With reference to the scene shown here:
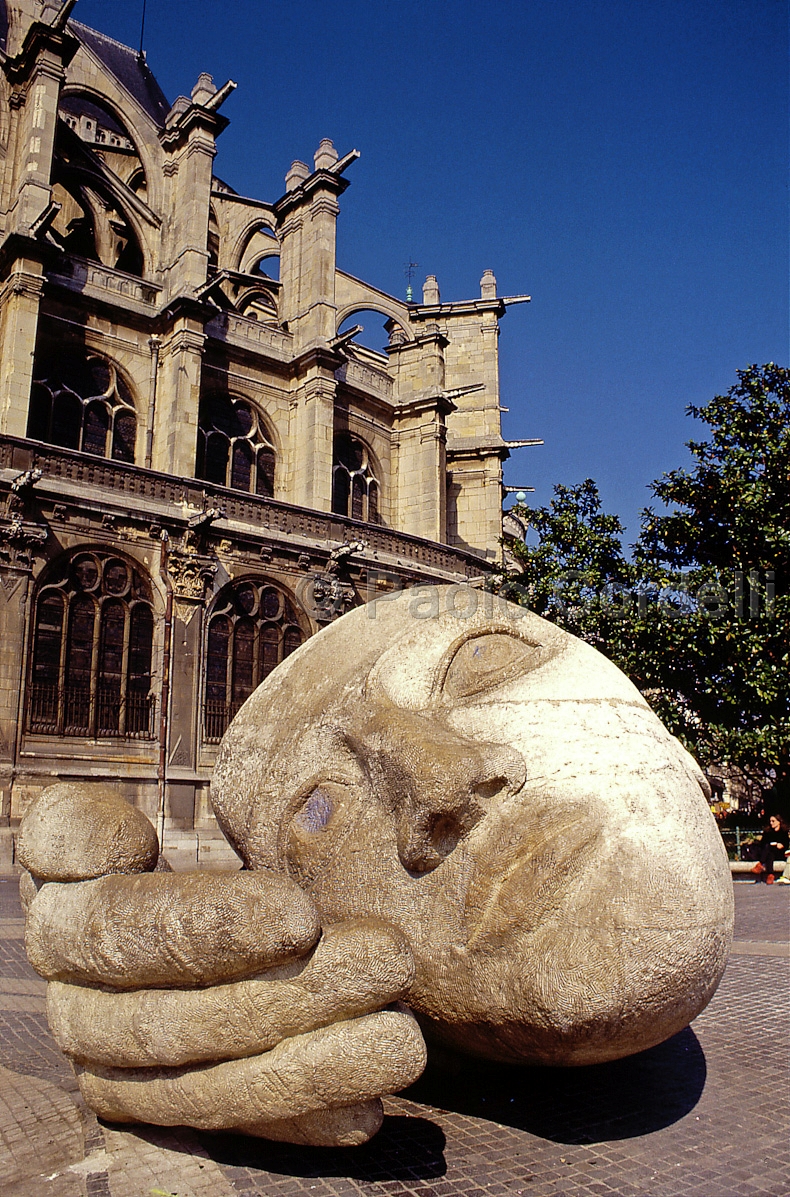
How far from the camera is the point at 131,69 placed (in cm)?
3506

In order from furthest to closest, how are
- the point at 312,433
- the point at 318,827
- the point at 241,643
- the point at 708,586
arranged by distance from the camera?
the point at 312,433, the point at 241,643, the point at 708,586, the point at 318,827

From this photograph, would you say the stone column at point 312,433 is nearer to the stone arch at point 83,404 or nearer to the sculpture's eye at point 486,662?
the stone arch at point 83,404

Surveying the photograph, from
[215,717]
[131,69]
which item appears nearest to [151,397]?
[215,717]

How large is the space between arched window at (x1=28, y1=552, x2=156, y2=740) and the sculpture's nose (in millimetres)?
13478

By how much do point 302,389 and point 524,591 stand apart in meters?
10.1

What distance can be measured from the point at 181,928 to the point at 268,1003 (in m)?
0.36

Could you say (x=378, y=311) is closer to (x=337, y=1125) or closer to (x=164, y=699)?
(x=164, y=699)

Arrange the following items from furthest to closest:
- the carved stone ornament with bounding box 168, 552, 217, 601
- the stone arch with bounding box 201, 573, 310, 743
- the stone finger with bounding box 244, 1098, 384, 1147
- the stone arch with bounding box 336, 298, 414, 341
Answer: the stone arch with bounding box 336, 298, 414, 341 < the stone arch with bounding box 201, 573, 310, 743 < the carved stone ornament with bounding box 168, 552, 217, 601 < the stone finger with bounding box 244, 1098, 384, 1147

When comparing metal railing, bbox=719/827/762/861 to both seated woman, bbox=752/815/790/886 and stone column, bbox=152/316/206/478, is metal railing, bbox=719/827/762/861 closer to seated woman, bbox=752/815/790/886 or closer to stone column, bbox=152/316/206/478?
seated woman, bbox=752/815/790/886

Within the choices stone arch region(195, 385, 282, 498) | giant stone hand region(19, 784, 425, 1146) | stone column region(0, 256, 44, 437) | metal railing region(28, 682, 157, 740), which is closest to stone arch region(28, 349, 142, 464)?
stone column region(0, 256, 44, 437)

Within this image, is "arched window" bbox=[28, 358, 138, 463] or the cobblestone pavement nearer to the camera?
the cobblestone pavement

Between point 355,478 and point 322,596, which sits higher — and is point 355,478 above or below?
above

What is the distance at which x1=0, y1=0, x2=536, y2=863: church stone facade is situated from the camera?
15.9m

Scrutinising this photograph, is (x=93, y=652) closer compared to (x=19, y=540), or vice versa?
(x=19, y=540)
